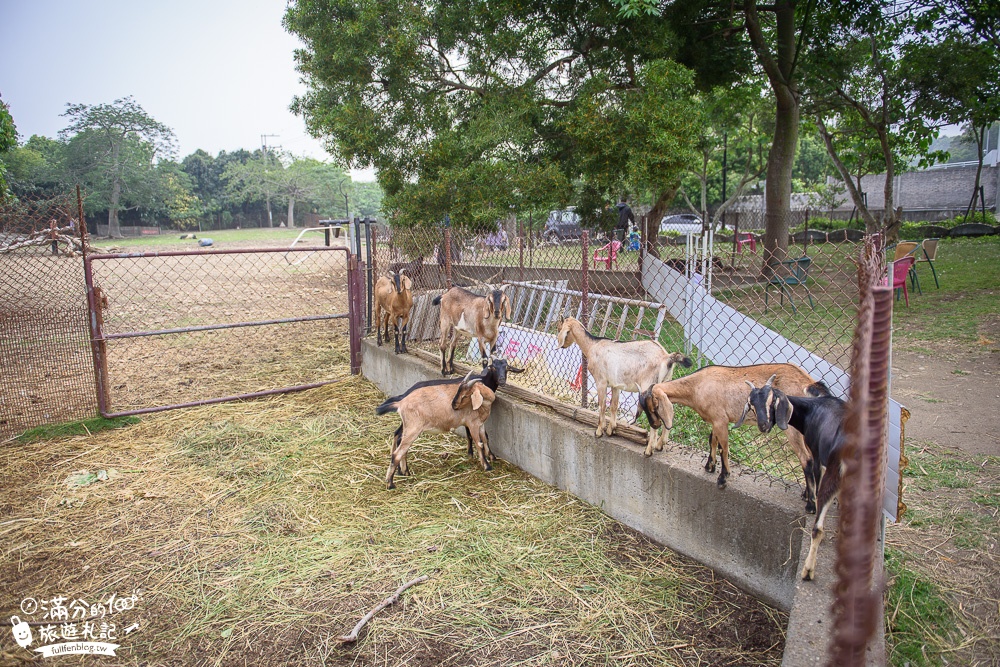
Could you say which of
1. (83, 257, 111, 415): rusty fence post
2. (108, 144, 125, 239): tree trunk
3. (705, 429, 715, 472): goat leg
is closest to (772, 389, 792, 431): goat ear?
(705, 429, 715, 472): goat leg

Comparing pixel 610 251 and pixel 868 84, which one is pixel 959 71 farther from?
pixel 610 251

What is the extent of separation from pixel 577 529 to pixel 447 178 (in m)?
6.25

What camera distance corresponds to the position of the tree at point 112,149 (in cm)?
4075

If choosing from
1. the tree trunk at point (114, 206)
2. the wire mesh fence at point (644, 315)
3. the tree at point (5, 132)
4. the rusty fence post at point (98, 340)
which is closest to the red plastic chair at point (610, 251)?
the wire mesh fence at point (644, 315)

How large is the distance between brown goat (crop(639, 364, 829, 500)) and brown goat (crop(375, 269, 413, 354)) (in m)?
3.60

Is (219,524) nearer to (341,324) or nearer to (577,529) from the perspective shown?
(577,529)

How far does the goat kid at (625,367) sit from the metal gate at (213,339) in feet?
11.8

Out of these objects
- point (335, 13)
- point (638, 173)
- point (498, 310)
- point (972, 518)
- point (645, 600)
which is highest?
point (335, 13)

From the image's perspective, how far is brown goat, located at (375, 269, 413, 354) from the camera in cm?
673

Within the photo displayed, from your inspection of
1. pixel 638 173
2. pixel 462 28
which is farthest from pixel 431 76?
pixel 638 173

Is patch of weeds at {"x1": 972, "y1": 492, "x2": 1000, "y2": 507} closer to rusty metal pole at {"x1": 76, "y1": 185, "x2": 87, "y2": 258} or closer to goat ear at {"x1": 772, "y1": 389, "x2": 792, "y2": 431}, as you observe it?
goat ear at {"x1": 772, "y1": 389, "x2": 792, "y2": 431}

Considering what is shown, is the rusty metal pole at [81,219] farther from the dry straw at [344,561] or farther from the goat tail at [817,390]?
the goat tail at [817,390]

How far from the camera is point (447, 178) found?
29.6ft

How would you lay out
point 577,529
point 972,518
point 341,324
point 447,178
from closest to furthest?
1. point 972,518
2. point 577,529
3. point 447,178
4. point 341,324
